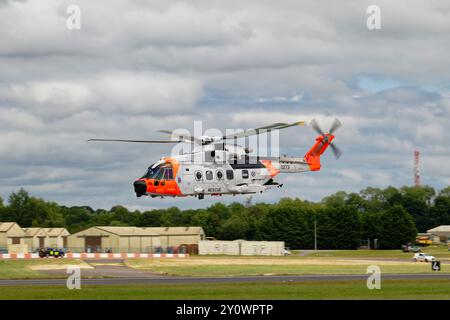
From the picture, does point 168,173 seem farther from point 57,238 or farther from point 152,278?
point 57,238

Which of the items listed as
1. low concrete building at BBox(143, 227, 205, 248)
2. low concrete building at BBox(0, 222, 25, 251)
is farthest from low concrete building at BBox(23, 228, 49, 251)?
low concrete building at BBox(143, 227, 205, 248)

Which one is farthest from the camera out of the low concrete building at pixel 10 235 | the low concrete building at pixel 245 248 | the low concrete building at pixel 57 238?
the low concrete building at pixel 10 235

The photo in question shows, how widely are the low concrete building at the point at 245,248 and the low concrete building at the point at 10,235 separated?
4783 centimetres

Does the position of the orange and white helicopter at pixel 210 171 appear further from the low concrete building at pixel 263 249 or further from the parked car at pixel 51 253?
the low concrete building at pixel 263 249

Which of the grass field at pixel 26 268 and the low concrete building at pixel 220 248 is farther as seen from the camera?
the low concrete building at pixel 220 248

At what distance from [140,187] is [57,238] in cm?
11512

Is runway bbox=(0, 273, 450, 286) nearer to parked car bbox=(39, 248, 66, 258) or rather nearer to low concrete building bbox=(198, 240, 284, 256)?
parked car bbox=(39, 248, 66, 258)

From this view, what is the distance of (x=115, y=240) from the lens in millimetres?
161250

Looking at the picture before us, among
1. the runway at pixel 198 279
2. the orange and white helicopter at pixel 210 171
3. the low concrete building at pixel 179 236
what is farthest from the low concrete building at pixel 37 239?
the orange and white helicopter at pixel 210 171

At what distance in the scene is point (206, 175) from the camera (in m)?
71.0

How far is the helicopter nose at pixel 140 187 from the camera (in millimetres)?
69500

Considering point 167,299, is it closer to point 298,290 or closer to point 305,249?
point 298,290
